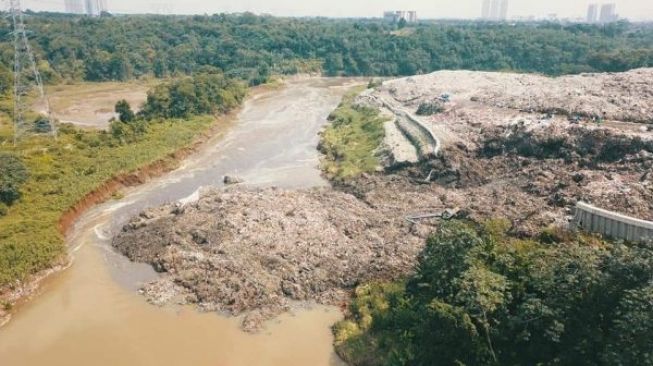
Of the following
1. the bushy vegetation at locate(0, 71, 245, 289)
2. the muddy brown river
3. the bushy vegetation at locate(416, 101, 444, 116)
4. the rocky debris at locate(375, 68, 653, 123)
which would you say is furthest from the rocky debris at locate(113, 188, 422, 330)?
the rocky debris at locate(375, 68, 653, 123)

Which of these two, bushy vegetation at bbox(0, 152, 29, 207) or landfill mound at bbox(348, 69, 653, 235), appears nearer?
landfill mound at bbox(348, 69, 653, 235)

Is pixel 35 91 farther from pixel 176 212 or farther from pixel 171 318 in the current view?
pixel 171 318

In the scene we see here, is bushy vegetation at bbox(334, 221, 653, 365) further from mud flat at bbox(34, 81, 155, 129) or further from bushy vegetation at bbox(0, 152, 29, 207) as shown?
mud flat at bbox(34, 81, 155, 129)

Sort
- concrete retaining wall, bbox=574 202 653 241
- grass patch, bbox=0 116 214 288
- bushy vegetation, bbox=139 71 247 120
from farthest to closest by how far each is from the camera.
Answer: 1. bushy vegetation, bbox=139 71 247 120
2. grass patch, bbox=0 116 214 288
3. concrete retaining wall, bbox=574 202 653 241

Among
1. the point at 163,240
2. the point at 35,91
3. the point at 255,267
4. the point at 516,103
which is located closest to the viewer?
the point at 255,267

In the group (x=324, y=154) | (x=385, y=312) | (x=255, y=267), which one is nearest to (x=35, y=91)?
(x=324, y=154)

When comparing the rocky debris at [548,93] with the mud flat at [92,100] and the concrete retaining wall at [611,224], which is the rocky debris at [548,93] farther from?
the mud flat at [92,100]

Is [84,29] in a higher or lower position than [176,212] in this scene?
higher
